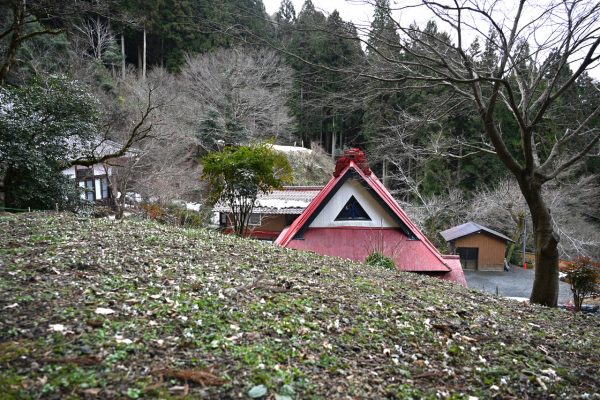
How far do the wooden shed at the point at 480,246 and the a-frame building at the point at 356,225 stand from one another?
1145 centimetres

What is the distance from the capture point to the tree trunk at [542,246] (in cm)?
607

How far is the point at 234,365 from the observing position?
2449mm

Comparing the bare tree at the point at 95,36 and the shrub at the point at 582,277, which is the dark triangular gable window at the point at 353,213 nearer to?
the shrub at the point at 582,277

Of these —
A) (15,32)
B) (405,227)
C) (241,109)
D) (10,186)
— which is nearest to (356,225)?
(405,227)

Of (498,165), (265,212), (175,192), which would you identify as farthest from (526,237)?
(175,192)

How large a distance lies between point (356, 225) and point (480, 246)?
13478mm

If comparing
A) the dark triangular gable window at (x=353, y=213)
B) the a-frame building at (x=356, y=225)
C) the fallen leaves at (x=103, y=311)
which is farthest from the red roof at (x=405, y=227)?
the fallen leaves at (x=103, y=311)

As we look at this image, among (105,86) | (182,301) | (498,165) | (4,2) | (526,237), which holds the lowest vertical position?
(526,237)

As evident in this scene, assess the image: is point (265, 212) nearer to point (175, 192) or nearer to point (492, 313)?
point (175, 192)

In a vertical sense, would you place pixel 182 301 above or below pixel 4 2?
below

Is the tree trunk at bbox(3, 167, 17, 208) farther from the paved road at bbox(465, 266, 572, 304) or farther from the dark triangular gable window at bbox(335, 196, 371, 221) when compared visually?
the paved road at bbox(465, 266, 572, 304)

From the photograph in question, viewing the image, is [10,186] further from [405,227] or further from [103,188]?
[103,188]

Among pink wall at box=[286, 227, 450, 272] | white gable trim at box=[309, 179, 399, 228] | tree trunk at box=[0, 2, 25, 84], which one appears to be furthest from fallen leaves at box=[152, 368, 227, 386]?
tree trunk at box=[0, 2, 25, 84]

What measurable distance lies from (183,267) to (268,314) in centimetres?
149
